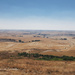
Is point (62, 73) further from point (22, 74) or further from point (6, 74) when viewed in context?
point (6, 74)

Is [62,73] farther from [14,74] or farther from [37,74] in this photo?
[14,74]

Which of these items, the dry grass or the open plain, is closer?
the dry grass

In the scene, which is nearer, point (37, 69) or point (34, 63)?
point (37, 69)

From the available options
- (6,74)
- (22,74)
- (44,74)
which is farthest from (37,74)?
(6,74)

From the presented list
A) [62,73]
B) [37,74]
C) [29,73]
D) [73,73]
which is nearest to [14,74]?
[29,73]

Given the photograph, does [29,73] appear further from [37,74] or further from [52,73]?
[52,73]

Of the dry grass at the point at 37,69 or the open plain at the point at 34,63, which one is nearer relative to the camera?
the dry grass at the point at 37,69

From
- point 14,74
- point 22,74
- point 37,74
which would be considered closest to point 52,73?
point 37,74
